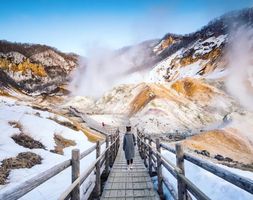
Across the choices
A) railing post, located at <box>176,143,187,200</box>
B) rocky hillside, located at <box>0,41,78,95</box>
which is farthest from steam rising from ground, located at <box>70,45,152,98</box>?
railing post, located at <box>176,143,187,200</box>

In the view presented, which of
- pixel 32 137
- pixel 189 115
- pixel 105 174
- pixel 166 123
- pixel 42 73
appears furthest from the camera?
pixel 42 73

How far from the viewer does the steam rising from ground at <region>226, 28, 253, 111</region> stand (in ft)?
228

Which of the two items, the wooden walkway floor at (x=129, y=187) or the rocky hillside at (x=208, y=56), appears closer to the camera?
the wooden walkway floor at (x=129, y=187)

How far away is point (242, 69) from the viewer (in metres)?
76.8

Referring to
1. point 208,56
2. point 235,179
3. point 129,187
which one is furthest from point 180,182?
point 208,56

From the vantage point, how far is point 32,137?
1720 cm

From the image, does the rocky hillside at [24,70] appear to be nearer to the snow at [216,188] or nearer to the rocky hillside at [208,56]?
the rocky hillside at [208,56]

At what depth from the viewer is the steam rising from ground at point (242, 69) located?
228 feet

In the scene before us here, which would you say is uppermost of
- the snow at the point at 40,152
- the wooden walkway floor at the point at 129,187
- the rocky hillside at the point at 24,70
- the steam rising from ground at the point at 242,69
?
the rocky hillside at the point at 24,70

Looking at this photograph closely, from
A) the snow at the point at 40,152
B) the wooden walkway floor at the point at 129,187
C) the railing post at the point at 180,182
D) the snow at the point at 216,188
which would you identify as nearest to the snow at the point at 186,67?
the snow at the point at 40,152

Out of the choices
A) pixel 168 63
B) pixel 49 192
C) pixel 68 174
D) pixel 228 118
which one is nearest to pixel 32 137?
pixel 68 174

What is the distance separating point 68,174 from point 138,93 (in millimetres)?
66779

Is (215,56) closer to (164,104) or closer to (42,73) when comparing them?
(164,104)

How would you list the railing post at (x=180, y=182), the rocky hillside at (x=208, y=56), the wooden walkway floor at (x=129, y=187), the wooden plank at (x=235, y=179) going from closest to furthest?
1. the wooden plank at (x=235, y=179)
2. the railing post at (x=180, y=182)
3. the wooden walkway floor at (x=129, y=187)
4. the rocky hillside at (x=208, y=56)
